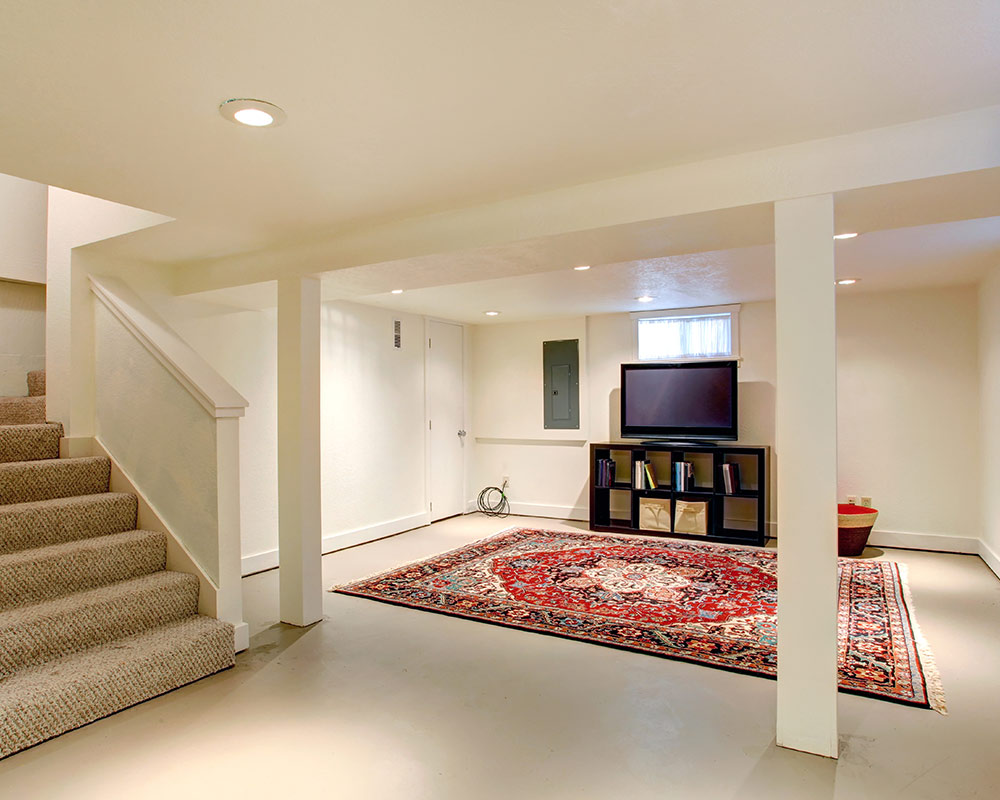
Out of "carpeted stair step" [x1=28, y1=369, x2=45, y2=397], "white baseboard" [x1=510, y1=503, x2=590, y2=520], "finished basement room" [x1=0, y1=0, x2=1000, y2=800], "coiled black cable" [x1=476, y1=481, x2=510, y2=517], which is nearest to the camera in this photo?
"finished basement room" [x1=0, y1=0, x2=1000, y2=800]

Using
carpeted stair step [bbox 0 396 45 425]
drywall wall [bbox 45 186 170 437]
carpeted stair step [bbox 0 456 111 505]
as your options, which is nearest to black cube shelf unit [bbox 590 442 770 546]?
carpeted stair step [bbox 0 456 111 505]

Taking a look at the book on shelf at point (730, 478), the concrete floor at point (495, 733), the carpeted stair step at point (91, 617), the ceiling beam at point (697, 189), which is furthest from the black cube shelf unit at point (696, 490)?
the carpeted stair step at point (91, 617)

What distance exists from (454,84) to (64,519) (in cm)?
285

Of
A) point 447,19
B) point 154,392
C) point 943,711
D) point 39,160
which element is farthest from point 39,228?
point 943,711

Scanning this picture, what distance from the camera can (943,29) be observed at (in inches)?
59.0

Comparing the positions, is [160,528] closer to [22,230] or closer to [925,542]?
[22,230]

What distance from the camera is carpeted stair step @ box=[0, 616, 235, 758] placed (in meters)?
2.24

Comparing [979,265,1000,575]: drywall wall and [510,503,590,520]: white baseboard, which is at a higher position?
[979,265,1000,575]: drywall wall

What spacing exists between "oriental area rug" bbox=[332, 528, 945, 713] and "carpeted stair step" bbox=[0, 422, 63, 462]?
6.40ft

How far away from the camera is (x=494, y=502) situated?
23.5 feet

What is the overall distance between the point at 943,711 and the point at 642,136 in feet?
8.20

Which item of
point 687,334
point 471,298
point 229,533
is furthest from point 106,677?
point 687,334

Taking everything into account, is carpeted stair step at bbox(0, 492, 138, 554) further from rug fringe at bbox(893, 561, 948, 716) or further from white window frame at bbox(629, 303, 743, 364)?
white window frame at bbox(629, 303, 743, 364)

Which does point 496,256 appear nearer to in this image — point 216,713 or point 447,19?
point 447,19
